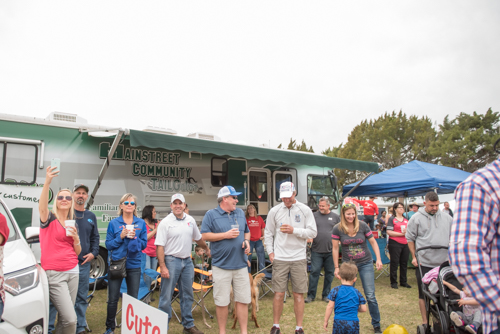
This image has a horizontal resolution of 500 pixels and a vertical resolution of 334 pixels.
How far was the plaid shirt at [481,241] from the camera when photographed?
147cm

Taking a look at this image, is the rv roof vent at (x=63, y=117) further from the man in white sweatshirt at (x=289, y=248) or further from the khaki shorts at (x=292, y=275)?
the khaki shorts at (x=292, y=275)

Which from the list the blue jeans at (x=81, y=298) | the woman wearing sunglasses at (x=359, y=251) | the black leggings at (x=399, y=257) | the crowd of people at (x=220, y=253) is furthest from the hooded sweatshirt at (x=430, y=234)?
the blue jeans at (x=81, y=298)

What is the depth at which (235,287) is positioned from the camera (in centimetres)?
427

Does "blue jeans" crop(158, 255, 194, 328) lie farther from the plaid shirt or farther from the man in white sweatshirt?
the plaid shirt

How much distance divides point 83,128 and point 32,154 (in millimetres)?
930

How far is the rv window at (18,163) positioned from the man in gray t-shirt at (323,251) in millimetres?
4857

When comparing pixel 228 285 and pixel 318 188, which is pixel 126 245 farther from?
pixel 318 188

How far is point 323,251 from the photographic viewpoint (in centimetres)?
648

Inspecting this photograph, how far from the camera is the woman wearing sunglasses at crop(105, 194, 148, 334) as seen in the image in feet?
14.3

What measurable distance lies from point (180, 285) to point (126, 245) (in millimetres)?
864

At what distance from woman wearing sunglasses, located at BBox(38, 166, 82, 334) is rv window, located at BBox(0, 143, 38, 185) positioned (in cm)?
261

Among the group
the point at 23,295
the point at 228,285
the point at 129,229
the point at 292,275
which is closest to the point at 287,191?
the point at 292,275

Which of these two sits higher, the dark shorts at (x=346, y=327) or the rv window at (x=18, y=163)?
the rv window at (x=18, y=163)

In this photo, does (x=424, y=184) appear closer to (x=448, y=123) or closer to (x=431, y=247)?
(x=431, y=247)
